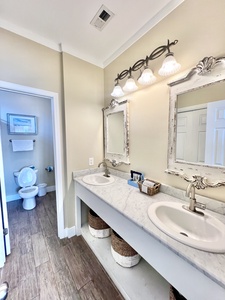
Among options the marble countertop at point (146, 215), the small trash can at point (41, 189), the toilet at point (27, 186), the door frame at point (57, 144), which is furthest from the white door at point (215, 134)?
the small trash can at point (41, 189)

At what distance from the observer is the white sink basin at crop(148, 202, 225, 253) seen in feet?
2.26

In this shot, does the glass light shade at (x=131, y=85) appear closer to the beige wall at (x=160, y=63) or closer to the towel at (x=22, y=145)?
the beige wall at (x=160, y=63)

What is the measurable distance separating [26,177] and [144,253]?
2804mm

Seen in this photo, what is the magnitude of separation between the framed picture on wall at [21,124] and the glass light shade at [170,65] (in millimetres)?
3026

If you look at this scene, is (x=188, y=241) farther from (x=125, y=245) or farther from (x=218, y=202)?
(x=125, y=245)

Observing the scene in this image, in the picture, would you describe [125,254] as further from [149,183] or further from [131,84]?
[131,84]

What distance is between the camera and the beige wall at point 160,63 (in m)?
0.96

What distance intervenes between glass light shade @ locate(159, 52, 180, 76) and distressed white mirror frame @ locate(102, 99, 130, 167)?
0.60m

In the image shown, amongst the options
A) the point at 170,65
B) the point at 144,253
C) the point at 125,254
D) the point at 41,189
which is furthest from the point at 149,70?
the point at 41,189

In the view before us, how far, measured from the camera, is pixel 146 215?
96 centimetres

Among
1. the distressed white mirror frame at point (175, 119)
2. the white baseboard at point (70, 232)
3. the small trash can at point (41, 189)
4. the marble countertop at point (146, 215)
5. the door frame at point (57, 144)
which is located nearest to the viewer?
the marble countertop at point (146, 215)

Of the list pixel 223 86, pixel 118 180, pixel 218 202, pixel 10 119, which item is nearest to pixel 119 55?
pixel 223 86

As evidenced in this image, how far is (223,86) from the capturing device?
93 cm

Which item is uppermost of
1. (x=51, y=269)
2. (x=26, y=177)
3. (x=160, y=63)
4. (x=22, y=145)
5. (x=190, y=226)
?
(x=160, y=63)
